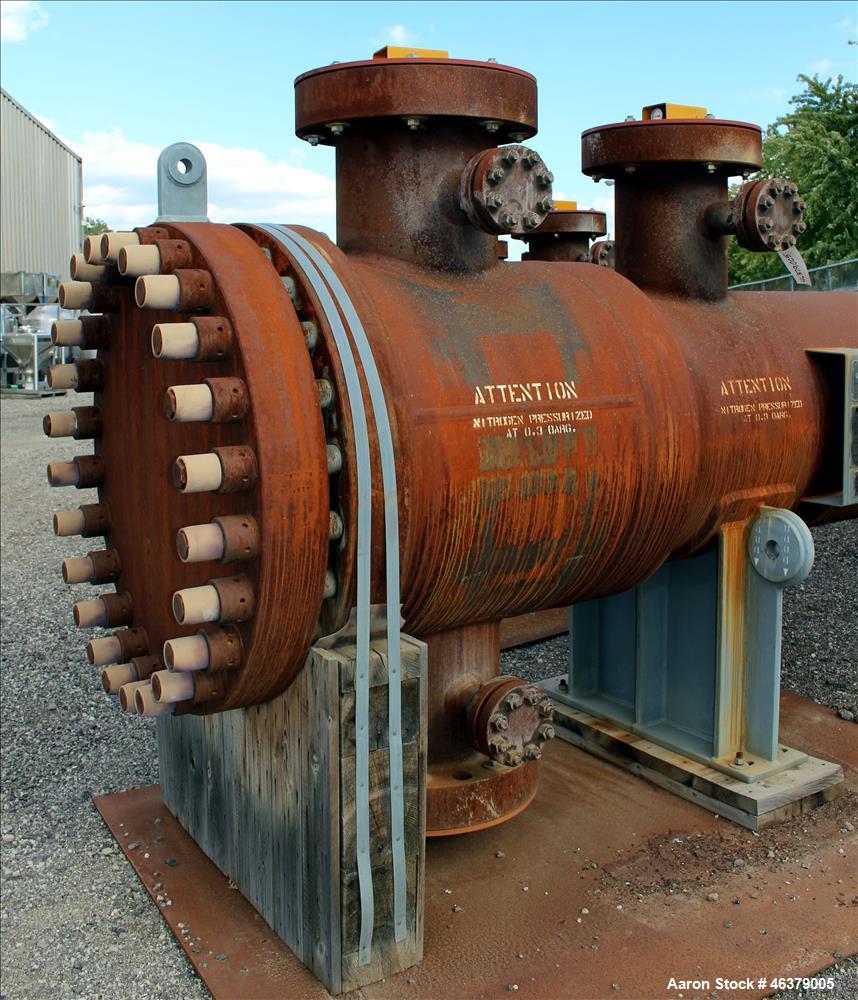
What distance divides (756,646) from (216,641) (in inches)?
83.1

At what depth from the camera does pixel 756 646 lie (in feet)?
12.6

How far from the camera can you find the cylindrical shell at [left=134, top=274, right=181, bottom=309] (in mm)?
2420

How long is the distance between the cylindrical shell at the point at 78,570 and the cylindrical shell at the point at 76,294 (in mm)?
738

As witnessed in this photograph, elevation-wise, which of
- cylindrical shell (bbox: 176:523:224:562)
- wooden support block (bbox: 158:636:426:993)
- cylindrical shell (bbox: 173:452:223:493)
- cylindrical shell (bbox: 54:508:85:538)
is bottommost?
wooden support block (bbox: 158:636:426:993)

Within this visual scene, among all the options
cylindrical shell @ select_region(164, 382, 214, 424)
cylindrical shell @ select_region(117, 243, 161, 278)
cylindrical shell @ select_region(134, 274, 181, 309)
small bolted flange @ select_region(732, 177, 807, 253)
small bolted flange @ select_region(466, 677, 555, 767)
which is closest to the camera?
cylindrical shell @ select_region(164, 382, 214, 424)

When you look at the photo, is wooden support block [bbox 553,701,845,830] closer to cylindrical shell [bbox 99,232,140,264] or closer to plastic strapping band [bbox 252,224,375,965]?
plastic strapping band [bbox 252,224,375,965]

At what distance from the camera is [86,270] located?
2.91 m

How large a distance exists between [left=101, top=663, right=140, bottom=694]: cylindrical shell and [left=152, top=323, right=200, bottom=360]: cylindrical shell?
984 millimetres

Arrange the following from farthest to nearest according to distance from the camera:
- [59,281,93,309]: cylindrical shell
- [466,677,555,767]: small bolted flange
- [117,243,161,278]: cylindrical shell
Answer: [466,677,555,767]: small bolted flange, [59,281,93,309]: cylindrical shell, [117,243,161,278]: cylindrical shell

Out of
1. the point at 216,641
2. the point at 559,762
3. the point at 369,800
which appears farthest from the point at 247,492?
the point at 559,762

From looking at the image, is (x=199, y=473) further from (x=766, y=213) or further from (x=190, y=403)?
(x=766, y=213)

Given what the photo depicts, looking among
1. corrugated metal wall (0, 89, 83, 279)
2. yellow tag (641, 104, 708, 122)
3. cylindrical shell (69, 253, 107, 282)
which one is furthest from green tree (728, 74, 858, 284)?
corrugated metal wall (0, 89, 83, 279)

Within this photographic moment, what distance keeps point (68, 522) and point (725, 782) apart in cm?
235

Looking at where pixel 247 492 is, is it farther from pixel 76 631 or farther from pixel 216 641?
pixel 76 631
